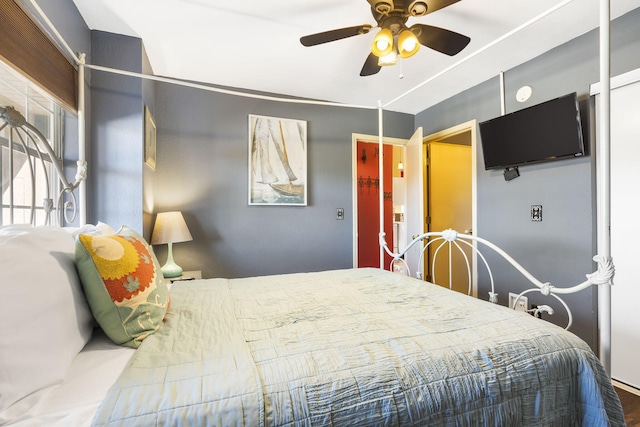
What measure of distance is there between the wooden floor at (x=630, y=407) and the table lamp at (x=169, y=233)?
123 inches

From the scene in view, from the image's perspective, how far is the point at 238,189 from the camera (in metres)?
3.00

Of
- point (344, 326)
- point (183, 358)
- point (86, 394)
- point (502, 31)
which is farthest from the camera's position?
point (502, 31)

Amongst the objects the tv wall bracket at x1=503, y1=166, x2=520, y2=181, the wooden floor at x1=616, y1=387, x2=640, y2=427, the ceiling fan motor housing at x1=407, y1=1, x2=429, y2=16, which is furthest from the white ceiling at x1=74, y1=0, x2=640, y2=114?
the wooden floor at x1=616, y1=387, x2=640, y2=427

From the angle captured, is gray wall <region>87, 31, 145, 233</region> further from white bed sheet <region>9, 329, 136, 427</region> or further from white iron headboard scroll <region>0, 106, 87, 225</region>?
white bed sheet <region>9, 329, 136, 427</region>

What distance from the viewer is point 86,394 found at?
0.68 meters

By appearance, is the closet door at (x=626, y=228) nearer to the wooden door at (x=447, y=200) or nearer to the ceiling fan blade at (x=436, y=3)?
the ceiling fan blade at (x=436, y=3)

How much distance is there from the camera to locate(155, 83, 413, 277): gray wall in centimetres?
278

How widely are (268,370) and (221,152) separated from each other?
2572mm

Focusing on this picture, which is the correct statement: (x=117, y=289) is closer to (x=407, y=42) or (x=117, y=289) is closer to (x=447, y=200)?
(x=407, y=42)

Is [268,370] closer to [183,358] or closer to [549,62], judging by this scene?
[183,358]

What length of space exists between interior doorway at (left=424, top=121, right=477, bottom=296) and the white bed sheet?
353cm

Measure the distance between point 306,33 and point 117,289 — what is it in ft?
6.80

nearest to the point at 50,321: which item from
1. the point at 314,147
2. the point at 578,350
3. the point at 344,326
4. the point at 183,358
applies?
the point at 183,358

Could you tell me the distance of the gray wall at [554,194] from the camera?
2.10 meters
